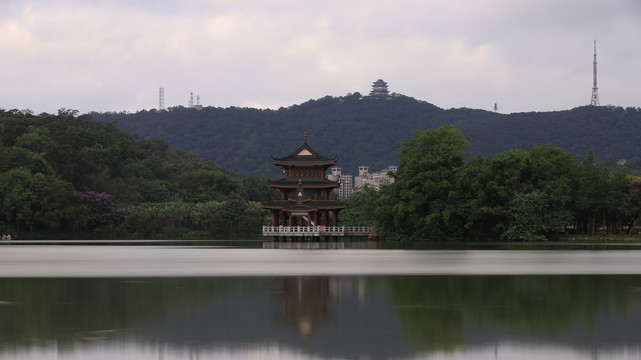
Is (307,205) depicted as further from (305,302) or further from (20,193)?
(305,302)

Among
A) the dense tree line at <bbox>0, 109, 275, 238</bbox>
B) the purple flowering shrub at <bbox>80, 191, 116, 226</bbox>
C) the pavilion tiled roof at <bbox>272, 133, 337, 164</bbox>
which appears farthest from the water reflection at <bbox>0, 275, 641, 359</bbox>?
the purple flowering shrub at <bbox>80, 191, 116, 226</bbox>

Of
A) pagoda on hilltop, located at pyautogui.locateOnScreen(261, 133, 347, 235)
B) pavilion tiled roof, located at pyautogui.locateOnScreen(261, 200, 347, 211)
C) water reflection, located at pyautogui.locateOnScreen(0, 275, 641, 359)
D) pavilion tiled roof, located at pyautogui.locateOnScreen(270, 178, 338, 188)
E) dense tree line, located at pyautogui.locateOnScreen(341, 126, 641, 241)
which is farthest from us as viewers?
pavilion tiled roof, located at pyautogui.locateOnScreen(270, 178, 338, 188)

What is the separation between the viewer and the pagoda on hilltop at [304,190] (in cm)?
7250

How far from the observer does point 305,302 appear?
65.5ft

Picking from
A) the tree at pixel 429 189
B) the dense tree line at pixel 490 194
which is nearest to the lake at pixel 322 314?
the dense tree line at pixel 490 194

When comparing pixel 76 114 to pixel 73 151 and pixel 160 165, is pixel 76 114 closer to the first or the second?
pixel 160 165

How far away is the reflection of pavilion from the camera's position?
657 inches

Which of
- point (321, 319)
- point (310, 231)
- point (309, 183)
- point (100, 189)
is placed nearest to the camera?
point (321, 319)

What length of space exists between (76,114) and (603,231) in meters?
96.7

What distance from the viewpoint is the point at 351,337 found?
48.1 feet

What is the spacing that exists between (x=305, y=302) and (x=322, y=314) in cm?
231

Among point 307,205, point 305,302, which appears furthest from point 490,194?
point 305,302

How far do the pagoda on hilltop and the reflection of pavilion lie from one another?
147 feet

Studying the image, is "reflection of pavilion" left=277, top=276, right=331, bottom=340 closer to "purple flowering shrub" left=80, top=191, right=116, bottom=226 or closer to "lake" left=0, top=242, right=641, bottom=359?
"lake" left=0, top=242, right=641, bottom=359
